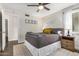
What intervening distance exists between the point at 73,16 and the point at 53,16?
14.6 inches

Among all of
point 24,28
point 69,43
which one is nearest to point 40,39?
point 24,28

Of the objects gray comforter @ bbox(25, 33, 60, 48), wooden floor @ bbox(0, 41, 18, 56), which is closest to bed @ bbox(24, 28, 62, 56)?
gray comforter @ bbox(25, 33, 60, 48)

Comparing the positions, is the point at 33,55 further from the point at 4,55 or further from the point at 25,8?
the point at 25,8

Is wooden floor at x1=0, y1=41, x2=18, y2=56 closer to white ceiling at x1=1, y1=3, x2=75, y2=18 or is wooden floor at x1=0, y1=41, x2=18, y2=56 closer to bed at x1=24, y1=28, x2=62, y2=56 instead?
bed at x1=24, y1=28, x2=62, y2=56

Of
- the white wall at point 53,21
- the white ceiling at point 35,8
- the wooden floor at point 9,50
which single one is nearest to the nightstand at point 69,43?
the white wall at point 53,21

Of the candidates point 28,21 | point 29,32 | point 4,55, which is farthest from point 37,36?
point 4,55

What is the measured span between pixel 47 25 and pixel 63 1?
1.74ft

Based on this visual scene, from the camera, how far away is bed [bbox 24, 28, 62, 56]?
6.63 feet

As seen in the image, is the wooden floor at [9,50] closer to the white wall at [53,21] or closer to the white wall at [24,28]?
the white wall at [24,28]

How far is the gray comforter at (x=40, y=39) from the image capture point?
201 cm

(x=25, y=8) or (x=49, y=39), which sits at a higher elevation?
(x=25, y=8)

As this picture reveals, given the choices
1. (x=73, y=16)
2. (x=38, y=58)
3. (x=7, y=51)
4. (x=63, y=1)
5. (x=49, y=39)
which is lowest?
(x=38, y=58)

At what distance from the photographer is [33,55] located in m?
2.04

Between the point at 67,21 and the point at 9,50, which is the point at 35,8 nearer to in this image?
the point at 67,21
